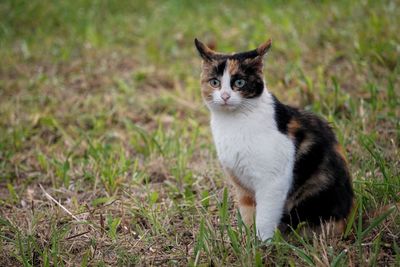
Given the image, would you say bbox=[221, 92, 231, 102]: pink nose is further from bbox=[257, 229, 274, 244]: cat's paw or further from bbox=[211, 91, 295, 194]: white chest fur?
bbox=[257, 229, 274, 244]: cat's paw

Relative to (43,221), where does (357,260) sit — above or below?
above

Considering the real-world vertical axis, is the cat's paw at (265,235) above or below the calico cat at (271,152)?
below

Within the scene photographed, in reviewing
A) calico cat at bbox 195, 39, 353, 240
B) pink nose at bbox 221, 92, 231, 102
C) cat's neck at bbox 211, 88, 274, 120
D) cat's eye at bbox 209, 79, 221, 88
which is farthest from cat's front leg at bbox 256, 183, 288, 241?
cat's eye at bbox 209, 79, 221, 88

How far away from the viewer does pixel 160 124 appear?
12.6 feet

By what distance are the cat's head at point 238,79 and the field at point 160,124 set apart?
0.45 m

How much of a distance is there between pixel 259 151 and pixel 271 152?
57 millimetres

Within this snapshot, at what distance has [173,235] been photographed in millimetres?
2637

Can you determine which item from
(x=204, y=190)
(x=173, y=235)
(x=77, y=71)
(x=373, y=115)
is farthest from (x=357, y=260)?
(x=77, y=71)

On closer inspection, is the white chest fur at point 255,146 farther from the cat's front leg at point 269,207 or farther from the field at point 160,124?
the field at point 160,124

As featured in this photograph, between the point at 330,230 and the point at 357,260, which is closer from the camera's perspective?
the point at 357,260

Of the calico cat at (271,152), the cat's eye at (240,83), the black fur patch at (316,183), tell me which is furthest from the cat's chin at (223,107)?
the black fur patch at (316,183)

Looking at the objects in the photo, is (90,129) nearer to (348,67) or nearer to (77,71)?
(77,71)

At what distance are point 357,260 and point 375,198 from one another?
49cm

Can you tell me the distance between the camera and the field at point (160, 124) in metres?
2.40
